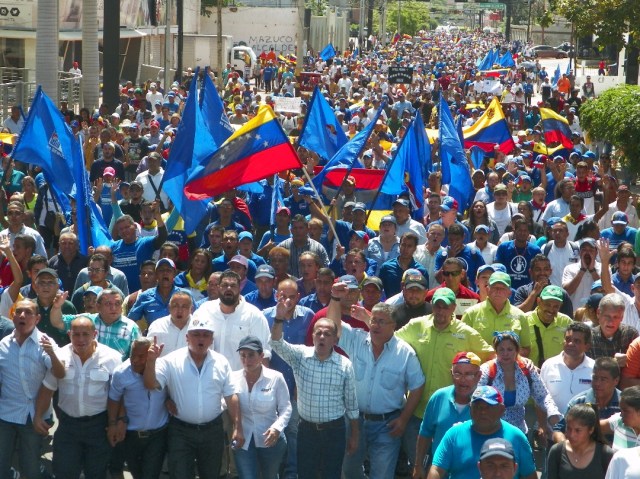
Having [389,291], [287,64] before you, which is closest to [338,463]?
[389,291]

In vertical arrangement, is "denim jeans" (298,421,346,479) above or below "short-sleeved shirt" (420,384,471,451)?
below

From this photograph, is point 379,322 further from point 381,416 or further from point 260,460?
point 260,460

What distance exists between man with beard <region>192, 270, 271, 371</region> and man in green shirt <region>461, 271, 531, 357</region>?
4.78 feet

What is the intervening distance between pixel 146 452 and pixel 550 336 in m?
2.86

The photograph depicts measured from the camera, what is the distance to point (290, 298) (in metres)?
8.05

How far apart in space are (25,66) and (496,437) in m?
32.4

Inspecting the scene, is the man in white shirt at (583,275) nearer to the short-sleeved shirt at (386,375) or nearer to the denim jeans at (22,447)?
the short-sleeved shirt at (386,375)

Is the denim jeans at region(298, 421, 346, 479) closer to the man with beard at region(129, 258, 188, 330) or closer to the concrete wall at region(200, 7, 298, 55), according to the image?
the man with beard at region(129, 258, 188, 330)

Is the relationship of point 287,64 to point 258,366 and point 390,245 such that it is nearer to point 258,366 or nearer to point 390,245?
point 390,245

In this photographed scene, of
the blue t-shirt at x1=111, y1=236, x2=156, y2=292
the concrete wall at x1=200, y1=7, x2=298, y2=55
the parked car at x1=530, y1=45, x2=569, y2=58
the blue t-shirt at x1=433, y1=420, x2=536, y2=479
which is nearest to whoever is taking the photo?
the blue t-shirt at x1=433, y1=420, x2=536, y2=479

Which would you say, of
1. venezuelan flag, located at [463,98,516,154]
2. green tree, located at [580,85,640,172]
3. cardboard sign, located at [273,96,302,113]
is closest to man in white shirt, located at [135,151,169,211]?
venezuelan flag, located at [463,98,516,154]

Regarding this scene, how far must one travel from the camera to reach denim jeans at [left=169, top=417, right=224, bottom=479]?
7.59m

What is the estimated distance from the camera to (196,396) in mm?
7535

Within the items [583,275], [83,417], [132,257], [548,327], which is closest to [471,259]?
[583,275]
